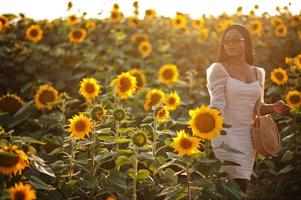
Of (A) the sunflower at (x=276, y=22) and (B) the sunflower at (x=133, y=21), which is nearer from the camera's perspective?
(A) the sunflower at (x=276, y=22)

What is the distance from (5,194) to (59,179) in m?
1.09

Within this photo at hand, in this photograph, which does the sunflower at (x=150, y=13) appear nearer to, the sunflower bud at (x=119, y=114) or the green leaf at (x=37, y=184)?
the sunflower bud at (x=119, y=114)

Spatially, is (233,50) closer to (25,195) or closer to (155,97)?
(155,97)

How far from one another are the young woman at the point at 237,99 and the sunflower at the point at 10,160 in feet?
5.04

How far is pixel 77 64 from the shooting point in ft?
27.5

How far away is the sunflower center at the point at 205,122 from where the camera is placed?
3.68 metres

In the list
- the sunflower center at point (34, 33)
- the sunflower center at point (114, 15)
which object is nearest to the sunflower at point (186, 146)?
the sunflower center at point (34, 33)

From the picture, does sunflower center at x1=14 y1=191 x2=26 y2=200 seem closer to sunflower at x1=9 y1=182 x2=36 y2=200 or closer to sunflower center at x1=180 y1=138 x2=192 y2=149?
sunflower at x1=9 y1=182 x2=36 y2=200

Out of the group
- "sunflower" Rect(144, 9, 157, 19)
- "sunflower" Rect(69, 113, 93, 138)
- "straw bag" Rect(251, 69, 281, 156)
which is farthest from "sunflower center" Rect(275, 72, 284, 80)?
"sunflower" Rect(144, 9, 157, 19)

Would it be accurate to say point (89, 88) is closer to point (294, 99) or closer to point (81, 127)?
point (81, 127)

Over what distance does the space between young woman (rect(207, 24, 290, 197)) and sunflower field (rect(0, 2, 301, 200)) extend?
12 centimetres

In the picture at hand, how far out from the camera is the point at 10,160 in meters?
3.11

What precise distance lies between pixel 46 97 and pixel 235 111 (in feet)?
6.50

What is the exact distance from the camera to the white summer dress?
163 inches
